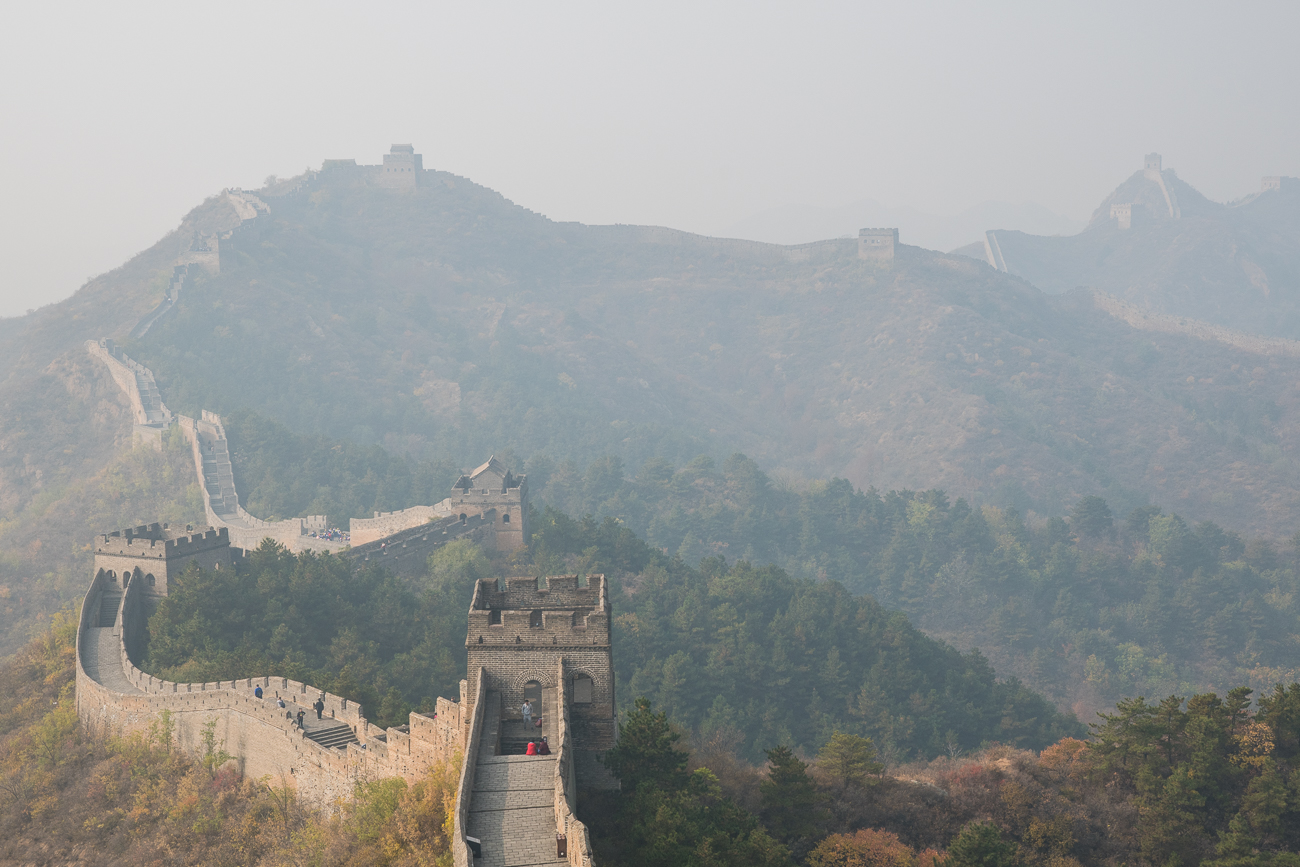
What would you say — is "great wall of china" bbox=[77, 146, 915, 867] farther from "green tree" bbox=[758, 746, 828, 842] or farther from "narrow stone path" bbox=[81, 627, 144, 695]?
"green tree" bbox=[758, 746, 828, 842]

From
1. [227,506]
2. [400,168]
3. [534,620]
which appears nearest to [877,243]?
[400,168]

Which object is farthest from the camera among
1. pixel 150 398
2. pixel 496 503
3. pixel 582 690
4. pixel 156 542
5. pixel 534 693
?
pixel 150 398

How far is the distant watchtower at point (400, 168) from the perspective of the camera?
18062 centimetres

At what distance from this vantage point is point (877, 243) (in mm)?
176250

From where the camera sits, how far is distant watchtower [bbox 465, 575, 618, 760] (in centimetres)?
2398

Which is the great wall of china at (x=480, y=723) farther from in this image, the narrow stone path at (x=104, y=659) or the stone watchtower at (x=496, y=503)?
the stone watchtower at (x=496, y=503)

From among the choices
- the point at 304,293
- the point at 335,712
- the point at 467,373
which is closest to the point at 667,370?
the point at 467,373

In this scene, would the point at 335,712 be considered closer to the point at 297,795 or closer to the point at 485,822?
the point at 297,795

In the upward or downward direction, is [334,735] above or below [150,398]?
below

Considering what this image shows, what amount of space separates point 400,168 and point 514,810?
172 meters

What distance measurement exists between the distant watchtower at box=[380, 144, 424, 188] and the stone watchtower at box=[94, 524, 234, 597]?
14107cm

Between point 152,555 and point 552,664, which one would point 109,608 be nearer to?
point 152,555

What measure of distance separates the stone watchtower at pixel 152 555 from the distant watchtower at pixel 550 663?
81.4 ft

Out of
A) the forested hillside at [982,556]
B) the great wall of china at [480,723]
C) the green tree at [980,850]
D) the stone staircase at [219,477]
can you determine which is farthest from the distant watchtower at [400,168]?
the green tree at [980,850]
